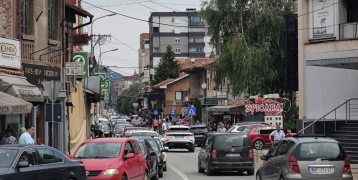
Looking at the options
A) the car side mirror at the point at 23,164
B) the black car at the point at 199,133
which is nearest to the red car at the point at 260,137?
the black car at the point at 199,133

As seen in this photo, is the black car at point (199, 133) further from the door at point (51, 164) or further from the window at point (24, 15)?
the door at point (51, 164)

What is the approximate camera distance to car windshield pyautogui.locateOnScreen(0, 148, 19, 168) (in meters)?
11.8

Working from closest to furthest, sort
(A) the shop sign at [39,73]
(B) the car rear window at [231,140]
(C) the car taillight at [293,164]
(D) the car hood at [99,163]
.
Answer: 1. (C) the car taillight at [293,164]
2. (D) the car hood at [99,163]
3. (B) the car rear window at [231,140]
4. (A) the shop sign at [39,73]

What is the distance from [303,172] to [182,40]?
126985mm

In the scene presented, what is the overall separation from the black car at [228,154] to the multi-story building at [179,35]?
115939mm

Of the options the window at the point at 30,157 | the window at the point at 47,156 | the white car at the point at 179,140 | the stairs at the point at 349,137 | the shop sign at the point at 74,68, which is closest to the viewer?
the window at the point at 30,157

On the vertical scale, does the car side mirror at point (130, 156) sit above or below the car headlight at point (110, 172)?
above

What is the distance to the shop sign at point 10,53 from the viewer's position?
72.7 feet

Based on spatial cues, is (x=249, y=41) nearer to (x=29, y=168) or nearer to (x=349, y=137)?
(x=349, y=137)

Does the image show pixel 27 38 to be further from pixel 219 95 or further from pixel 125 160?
pixel 219 95

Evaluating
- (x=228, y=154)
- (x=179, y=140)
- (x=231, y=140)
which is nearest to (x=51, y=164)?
(x=228, y=154)

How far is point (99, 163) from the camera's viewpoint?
593 inches

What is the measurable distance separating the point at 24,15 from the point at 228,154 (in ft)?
33.9

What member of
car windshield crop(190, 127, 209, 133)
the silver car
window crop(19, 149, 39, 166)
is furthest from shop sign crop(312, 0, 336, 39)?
window crop(19, 149, 39, 166)
